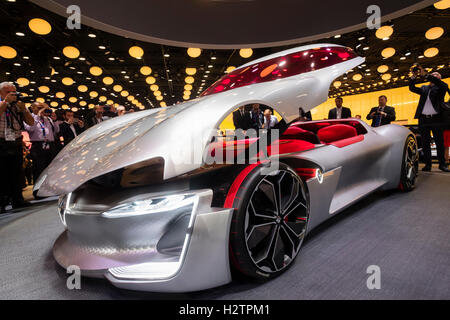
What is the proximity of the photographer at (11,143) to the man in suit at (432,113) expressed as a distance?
5868 mm

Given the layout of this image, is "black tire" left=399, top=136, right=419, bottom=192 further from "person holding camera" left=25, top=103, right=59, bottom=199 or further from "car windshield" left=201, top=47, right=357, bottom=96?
"person holding camera" left=25, top=103, right=59, bottom=199

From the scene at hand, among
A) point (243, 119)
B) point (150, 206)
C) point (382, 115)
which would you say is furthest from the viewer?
point (382, 115)

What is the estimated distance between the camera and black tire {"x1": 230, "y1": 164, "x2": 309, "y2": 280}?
1.07m

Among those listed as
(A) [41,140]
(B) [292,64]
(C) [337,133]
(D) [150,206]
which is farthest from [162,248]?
(A) [41,140]

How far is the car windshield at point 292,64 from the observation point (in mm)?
1595

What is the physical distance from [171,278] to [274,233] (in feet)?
1.85

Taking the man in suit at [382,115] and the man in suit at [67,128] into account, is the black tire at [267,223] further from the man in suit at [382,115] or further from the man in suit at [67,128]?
the man in suit at [67,128]

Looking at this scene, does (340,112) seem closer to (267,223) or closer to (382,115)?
(382,115)

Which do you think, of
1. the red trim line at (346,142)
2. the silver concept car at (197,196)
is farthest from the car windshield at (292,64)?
the red trim line at (346,142)

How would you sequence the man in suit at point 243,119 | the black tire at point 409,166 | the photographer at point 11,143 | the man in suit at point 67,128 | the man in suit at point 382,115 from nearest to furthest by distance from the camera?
the man in suit at point 243,119
the black tire at point 409,166
the photographer at point 11,143
the man in suit at point 382,115
the man in suit at point 67,128

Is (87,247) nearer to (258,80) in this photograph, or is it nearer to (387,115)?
(258,80)

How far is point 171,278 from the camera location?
920 mm

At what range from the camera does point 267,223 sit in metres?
1.20

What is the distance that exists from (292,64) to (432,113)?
388 cm
